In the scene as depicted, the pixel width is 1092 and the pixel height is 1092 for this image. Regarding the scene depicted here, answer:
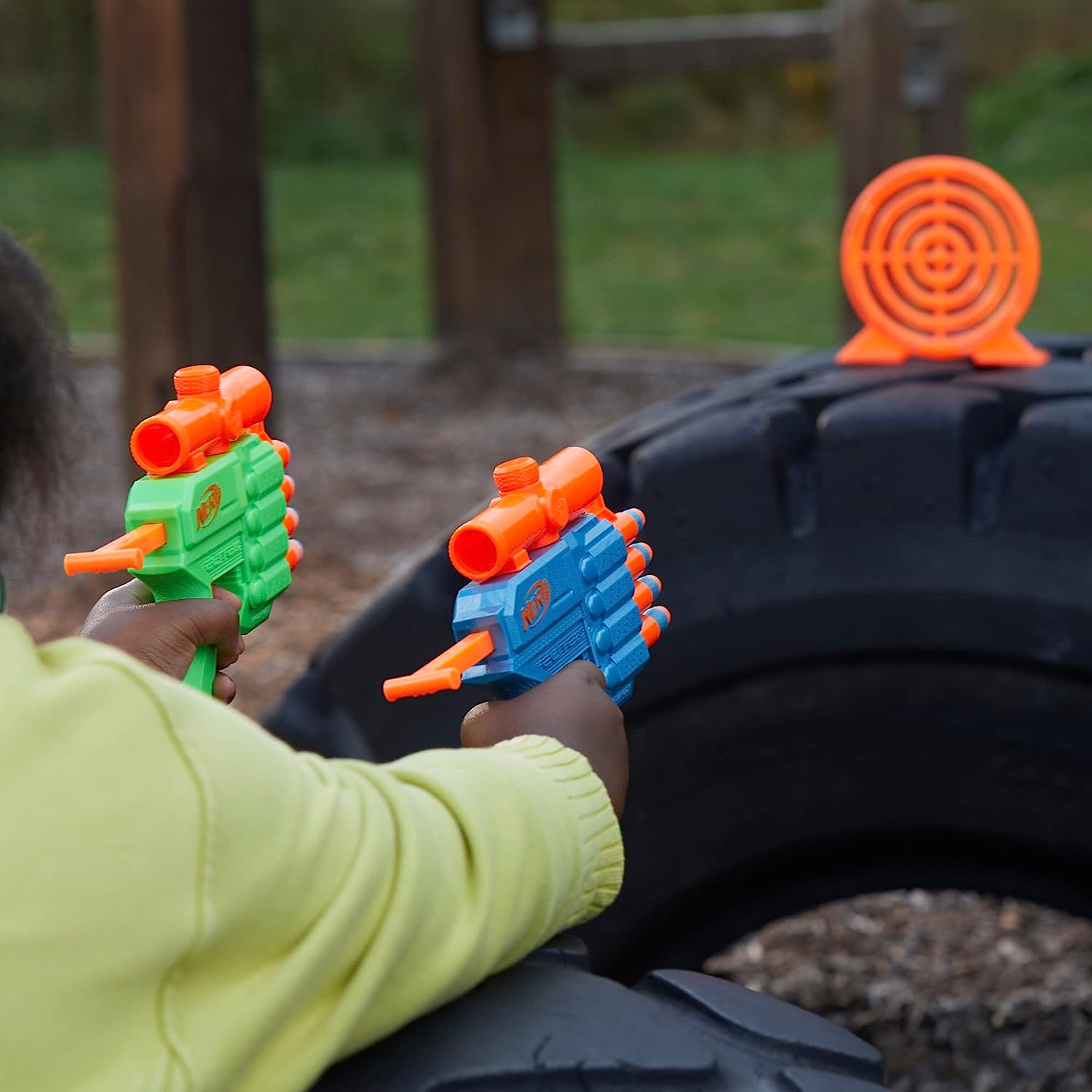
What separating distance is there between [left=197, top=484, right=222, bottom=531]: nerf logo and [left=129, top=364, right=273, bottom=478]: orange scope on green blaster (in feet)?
0.05

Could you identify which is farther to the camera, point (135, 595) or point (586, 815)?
point (135, 595)

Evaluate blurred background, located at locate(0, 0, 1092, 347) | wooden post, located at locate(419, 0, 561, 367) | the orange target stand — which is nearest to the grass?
blurred background, located at locate(0, 0, 1092, 347)

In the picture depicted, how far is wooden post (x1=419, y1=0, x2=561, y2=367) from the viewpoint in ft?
14.3

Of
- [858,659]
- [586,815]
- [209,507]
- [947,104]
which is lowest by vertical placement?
[947,104]

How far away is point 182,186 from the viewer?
2.72 m

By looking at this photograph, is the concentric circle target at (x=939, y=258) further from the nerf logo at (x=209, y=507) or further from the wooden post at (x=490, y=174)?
the wooden post at (x=490, y=174)

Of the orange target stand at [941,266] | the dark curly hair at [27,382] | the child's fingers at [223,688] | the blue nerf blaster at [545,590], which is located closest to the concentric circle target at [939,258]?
the orange target stand at [941,266]

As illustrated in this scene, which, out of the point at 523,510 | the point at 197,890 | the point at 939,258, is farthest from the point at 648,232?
the point at 197,890

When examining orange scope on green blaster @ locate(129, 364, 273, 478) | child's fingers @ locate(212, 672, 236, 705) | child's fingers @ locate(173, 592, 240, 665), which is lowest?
child's fingers @ locate(212, 672, 236, 705)

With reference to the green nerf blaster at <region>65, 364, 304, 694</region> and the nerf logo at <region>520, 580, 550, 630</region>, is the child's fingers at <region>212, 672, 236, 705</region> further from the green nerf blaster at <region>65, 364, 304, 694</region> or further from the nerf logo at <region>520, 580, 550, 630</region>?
the nerf logo at <region>520, 580, 550, 630</region>

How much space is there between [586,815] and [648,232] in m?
7.18

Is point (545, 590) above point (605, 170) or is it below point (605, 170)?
above

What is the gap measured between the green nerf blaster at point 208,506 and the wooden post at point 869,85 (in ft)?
10.2

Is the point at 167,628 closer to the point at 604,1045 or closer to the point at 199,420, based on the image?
the point at 199,420
